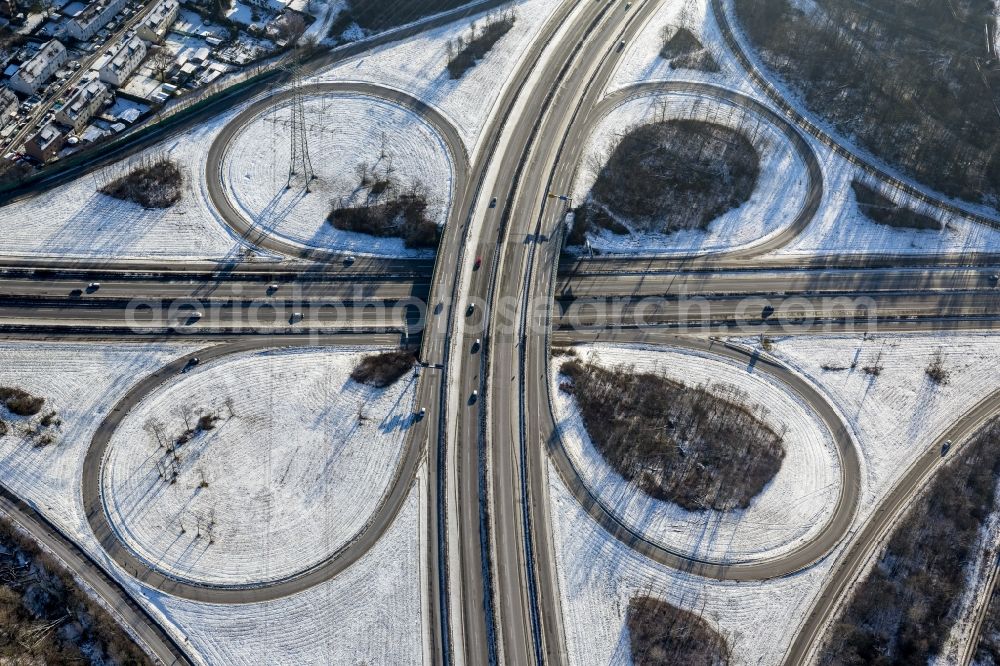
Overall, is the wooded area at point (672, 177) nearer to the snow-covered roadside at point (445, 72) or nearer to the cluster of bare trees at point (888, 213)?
the cluster of bare trees at point (888, 213)

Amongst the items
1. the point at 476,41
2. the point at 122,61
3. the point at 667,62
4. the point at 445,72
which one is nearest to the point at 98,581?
the point at 122,61

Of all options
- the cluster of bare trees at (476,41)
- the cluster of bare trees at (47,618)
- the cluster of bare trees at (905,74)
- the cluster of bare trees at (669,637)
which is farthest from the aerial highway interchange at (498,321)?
the cluster of bare trees at (476,41)

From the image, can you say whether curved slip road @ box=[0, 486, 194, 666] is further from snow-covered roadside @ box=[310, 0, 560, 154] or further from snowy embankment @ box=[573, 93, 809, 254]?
snow-covered roadside @ box=[310, 0, 560, 154]

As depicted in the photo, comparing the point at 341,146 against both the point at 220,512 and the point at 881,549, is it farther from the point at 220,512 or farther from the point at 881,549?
the point at 881,549

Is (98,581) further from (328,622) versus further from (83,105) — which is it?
(83,105)

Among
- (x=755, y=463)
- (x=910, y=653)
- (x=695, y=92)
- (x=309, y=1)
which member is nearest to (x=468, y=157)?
(x=695, y=92)

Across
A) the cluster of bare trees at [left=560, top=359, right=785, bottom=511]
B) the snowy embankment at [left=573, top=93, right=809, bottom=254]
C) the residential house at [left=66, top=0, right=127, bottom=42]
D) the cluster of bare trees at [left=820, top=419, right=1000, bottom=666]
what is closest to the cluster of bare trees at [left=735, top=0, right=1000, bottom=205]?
the snowy embankment at [left=573, top=93, right=809, bottom=254]
